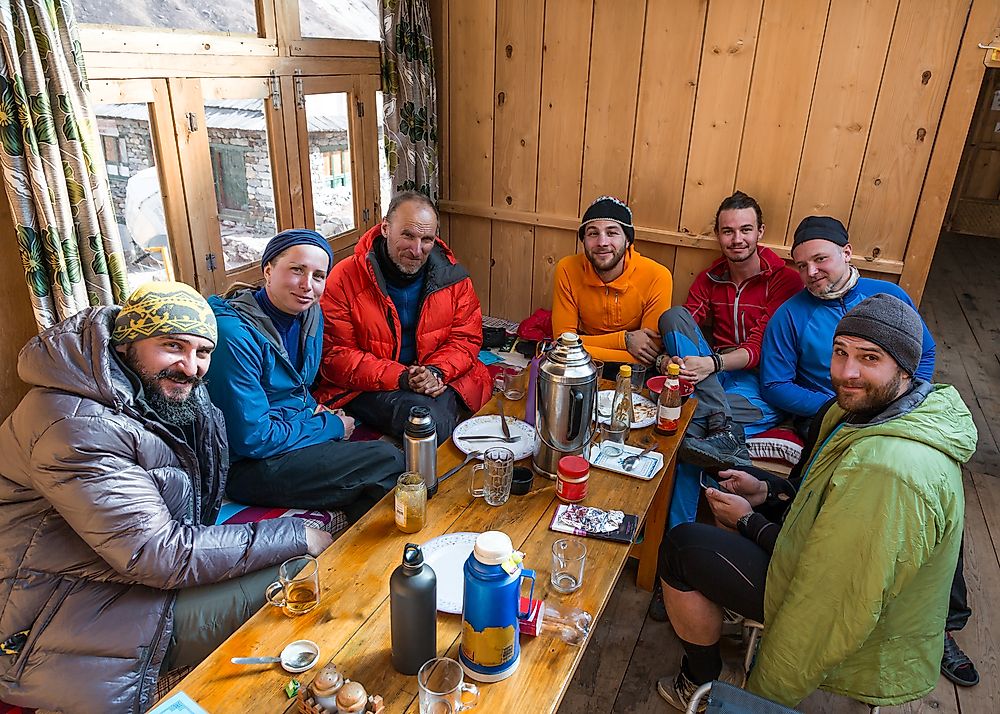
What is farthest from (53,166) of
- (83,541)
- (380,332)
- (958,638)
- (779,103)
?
(958,638)

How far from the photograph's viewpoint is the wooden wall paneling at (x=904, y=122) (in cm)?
274

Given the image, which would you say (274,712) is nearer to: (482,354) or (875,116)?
(482,354)

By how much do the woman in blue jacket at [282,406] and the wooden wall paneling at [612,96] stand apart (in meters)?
1.77

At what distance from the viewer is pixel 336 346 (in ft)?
8.82

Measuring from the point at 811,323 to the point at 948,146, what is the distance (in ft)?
3.30

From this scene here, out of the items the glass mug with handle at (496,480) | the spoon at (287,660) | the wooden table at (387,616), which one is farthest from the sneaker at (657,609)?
the spoon at (287,660)

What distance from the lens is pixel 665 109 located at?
3281mm

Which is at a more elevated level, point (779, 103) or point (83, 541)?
point (779, 103)

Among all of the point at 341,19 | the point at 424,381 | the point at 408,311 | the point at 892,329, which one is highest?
the point at 341,19

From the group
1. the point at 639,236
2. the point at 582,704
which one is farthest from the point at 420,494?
the point at 639,236

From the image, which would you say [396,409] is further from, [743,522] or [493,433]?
[743,522]

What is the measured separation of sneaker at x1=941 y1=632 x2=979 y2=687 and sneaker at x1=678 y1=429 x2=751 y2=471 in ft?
2.71

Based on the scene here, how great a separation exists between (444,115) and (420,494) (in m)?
2.80

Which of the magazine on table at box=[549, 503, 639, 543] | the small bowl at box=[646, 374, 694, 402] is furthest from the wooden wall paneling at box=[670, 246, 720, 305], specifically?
the magazine on table at box=[549, 503, 639, 543]
